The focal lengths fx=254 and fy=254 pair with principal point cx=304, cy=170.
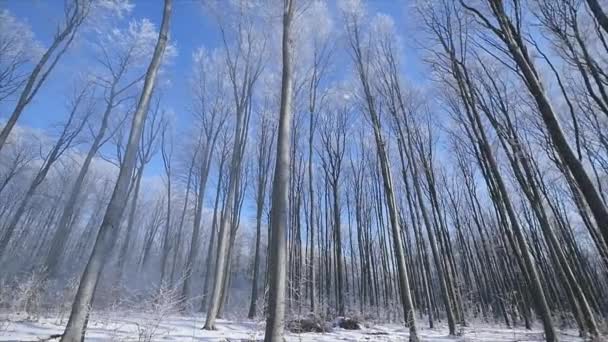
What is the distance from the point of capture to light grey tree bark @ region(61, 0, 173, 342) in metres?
3.84

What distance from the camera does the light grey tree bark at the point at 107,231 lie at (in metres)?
3.84

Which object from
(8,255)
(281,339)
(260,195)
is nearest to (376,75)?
(260,195)

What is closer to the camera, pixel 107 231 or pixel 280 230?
pixel 280 230

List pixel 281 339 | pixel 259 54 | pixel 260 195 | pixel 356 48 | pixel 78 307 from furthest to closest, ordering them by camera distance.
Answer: pixel 260 195, pixel 259 54, pixel 356 48, pixel 78 307, pixel 281 339

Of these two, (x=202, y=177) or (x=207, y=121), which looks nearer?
(x=207, y=121)

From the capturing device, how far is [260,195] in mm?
→ 13703

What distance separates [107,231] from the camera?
4531mm

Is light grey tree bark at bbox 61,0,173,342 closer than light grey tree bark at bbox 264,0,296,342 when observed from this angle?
No

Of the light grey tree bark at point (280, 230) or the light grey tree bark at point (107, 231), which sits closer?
the light grey tree bark at point (280, 230)

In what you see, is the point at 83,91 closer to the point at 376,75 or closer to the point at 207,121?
the point at 207,121

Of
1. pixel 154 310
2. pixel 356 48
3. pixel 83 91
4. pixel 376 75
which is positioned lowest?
pixel 154 310

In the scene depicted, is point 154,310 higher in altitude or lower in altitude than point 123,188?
lower

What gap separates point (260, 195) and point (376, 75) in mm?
8160

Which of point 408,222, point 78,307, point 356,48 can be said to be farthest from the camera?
point 408,222
